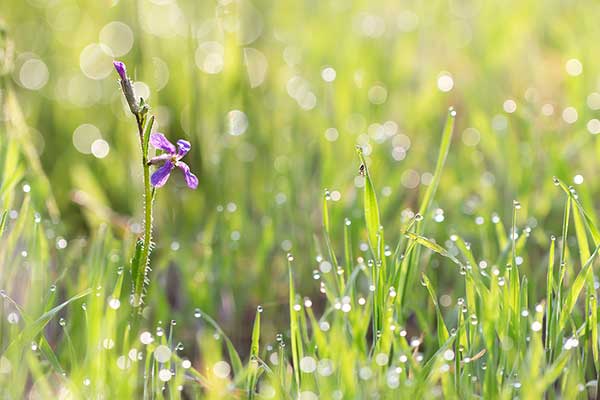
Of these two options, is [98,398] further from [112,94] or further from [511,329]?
[112,94]

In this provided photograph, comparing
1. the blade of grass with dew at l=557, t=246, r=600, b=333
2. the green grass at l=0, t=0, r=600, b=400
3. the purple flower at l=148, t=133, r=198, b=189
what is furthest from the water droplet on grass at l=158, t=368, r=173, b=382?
the blade of grass with dew at l=557, t=246, r=600, b=333

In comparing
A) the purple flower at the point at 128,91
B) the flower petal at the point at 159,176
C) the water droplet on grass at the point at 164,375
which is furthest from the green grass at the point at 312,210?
the purple flower at the point at 128,91

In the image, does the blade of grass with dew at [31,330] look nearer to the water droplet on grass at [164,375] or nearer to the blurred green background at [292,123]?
the water droplet on grass at [164,375]

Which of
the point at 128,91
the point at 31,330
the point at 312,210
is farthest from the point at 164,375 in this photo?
the point at 312,210

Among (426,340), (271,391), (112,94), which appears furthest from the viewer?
(112,94)

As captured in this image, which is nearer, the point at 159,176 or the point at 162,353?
the point at 162,353

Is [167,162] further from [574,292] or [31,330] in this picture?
[574,292]

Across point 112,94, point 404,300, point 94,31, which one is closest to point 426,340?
point 404,300
